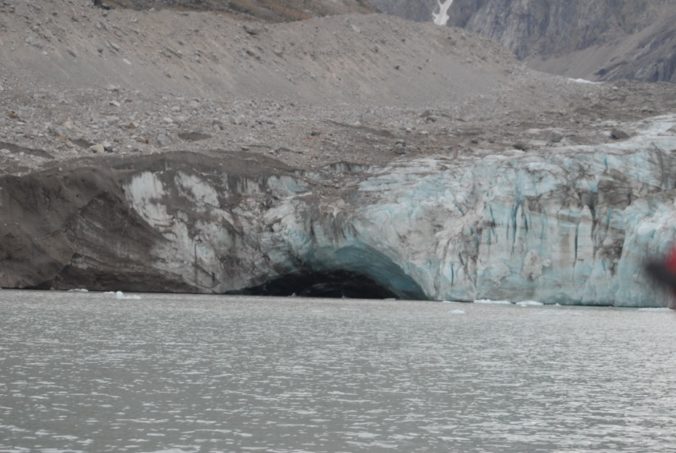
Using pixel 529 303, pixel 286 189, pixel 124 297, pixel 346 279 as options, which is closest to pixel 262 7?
pixel 286 189

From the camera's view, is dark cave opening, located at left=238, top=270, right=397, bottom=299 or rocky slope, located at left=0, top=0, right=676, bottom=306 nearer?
rocky slope, located at left=0, top=0, right=676, bottom=306

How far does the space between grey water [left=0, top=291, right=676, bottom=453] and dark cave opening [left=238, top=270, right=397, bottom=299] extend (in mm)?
13476

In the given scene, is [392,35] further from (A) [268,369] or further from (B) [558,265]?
(A) [268,369]

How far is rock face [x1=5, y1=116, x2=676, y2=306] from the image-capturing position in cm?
4147

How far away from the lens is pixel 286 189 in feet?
156

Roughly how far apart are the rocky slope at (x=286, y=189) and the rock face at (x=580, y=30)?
325ft

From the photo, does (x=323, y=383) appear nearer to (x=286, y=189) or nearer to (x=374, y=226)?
(x=374, y=226)

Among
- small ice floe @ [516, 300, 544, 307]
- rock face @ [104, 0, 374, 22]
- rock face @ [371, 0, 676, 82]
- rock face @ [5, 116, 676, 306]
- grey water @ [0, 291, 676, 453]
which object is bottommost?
grey water @ [0, 291, 676, 453]

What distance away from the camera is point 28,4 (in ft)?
199

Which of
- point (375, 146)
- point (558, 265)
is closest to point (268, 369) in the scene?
point (558, 265)

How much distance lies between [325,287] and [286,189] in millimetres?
4531

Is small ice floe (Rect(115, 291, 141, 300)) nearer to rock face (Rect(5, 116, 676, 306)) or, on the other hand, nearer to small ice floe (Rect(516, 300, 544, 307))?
rock face (Rect(5, 116, 676, 306))

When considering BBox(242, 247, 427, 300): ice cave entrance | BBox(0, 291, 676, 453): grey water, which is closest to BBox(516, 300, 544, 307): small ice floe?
BBox(242, 247, 427, 300): ice cave entrance

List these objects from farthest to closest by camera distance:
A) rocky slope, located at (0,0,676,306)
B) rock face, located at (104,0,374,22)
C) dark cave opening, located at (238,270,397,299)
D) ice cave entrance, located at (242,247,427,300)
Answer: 1. rock face, located at (104,0,374,22)
2. dark cave opening, located at (238,270,397,299)
3. ice cave entrance, located at (242,247,427,300)
4. rocky slope, located at (0,0,676,306)
